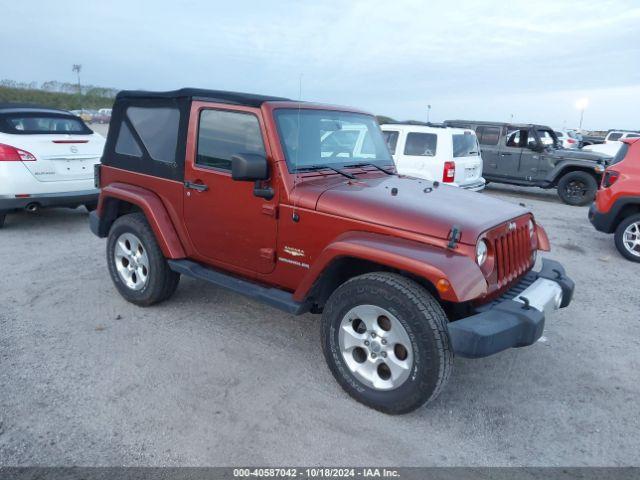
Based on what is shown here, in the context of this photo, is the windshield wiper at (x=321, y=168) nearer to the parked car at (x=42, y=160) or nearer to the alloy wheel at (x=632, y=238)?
the parked car at (x=42, y=160)

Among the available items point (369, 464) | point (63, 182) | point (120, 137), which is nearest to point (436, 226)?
point (369, 464)

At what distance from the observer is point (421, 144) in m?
9.45

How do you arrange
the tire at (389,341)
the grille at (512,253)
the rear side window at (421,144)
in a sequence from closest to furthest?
the tire at (389,341) < the grille at (512,253) < the rear side window at (421,144)

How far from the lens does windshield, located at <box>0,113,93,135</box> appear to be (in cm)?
713

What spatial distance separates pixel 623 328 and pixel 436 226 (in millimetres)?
2848

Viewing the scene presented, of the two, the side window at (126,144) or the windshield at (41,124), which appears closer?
the side window at (126,144)

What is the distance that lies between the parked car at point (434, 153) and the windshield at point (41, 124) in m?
5.50

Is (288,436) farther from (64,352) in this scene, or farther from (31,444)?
(64,352)

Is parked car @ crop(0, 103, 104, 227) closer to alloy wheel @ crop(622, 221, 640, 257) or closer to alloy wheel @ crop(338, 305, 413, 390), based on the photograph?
alloy wheel @ crop(338, 305, 413, 390)

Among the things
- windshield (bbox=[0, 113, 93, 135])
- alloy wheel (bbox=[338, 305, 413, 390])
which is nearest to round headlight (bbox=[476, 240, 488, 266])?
alloy wheel (bbox=[338, 305, 413, 390])

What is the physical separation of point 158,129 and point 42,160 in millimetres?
3608

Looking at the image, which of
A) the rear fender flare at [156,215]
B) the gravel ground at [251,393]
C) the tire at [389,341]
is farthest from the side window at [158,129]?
the tire at [389,341]

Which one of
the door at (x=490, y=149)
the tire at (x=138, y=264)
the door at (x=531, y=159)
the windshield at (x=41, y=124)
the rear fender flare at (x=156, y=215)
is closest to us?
the rear fender flare at (x=156, y=215)

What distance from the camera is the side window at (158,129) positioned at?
427cm
